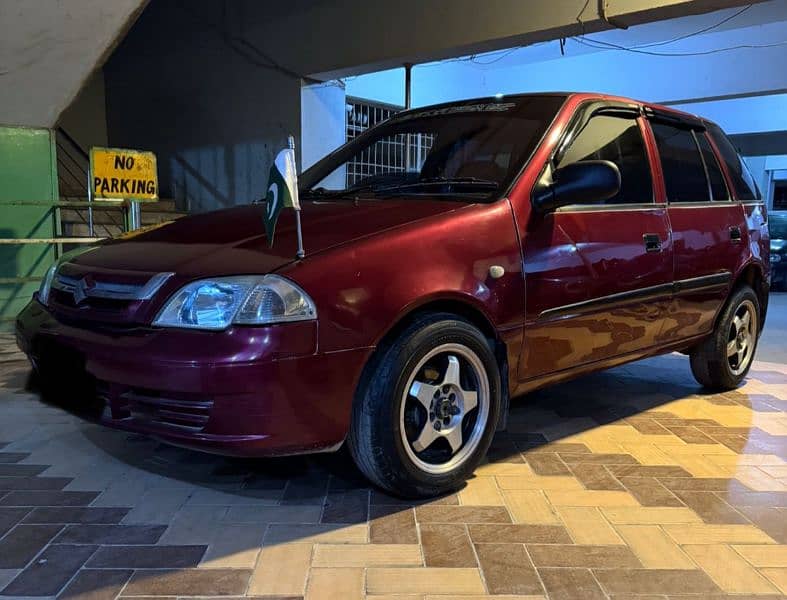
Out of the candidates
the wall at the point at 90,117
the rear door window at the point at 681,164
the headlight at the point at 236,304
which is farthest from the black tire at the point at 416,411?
the wall at the point at 90,117

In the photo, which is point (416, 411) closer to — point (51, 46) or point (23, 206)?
point (51, 46)

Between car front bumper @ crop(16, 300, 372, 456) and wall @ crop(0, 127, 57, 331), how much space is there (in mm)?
4219

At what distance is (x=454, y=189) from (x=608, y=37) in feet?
26.7

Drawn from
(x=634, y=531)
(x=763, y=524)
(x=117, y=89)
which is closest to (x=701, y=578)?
(x=634, y=531)

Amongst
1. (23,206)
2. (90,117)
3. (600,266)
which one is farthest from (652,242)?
(90,117)

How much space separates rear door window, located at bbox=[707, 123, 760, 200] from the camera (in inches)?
173

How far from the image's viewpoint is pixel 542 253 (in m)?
2.92

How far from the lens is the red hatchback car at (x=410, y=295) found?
227cm

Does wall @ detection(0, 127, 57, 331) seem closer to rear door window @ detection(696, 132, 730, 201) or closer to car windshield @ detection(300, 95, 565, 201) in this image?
car windshield @ detection(300, 95, 565, 201)

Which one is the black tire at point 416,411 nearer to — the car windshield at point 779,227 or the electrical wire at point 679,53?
the electrical wire at point 679,53

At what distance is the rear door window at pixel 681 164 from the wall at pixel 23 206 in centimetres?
528

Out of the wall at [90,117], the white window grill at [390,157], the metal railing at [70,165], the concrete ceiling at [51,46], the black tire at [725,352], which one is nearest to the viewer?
the white window grill at [390,157]

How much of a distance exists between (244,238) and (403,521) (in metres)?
1.27

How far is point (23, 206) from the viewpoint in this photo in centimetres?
609
